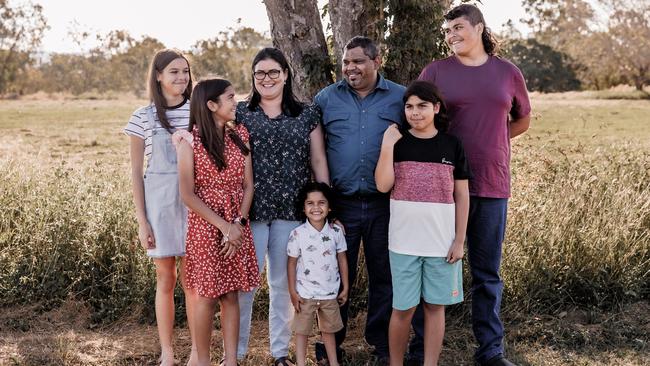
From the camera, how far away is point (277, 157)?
4.00 m

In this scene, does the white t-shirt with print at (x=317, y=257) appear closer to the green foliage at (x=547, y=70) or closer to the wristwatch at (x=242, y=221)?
the wristwatch at (x=242, y=221)

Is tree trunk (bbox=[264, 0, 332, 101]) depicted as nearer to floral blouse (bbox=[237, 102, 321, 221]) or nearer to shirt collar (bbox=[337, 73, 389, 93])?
shirt collar (bbox=[337, 73, 389, 93])

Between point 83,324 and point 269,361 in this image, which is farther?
point 83,324

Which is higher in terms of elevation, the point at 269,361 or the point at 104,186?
the point at 104,186

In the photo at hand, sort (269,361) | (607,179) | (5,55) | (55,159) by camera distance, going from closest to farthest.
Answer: (269,361), (607,179), (55,159), (5,55)

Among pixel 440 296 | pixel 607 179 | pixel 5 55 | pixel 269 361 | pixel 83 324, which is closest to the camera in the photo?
pixel 440 296

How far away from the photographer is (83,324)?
5.04 metres

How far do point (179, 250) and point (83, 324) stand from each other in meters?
1.36

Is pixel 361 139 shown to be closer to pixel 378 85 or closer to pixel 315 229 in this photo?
pixel 378 85

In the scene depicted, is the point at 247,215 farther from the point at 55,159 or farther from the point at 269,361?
the point at 55,159

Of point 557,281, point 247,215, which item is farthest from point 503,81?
point 557,281

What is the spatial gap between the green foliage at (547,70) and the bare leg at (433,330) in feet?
122

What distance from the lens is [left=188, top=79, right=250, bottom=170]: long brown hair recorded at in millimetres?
3875

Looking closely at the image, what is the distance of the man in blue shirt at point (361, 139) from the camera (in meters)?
4.03
